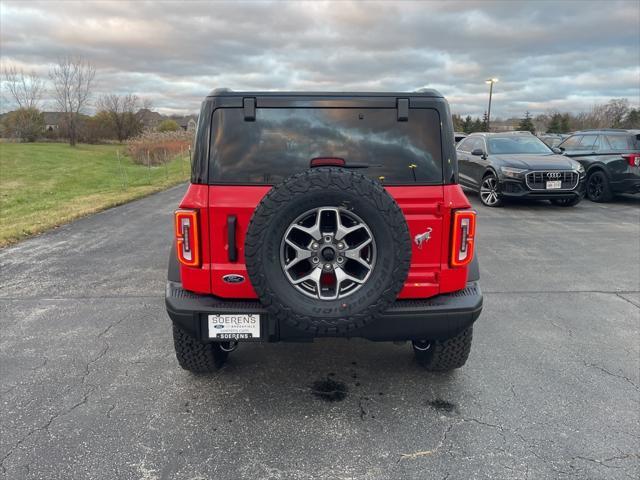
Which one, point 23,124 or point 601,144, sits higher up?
point 23,124

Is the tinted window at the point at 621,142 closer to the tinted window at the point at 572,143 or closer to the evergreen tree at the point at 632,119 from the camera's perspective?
the tinted window at the point at 572,143

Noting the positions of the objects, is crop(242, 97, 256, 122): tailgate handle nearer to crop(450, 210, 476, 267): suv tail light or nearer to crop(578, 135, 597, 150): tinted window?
crop(450, 210, 476, 267): suv tail light

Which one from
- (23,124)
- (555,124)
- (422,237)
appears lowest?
(422,237)

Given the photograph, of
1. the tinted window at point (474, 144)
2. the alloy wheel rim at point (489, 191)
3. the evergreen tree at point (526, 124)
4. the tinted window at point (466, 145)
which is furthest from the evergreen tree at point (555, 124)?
the alloy wheel rim at point (489, 191)

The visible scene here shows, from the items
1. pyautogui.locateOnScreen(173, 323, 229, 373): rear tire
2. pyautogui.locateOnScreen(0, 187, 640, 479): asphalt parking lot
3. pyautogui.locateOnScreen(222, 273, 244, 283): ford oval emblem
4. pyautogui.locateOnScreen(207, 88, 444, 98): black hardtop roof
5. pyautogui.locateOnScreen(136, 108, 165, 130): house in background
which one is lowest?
pyautogui.locateOnScreen(0, 187, 640, 479): asphalt parking lot

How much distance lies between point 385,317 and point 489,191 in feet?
29.1

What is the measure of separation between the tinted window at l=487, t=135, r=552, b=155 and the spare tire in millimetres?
9363

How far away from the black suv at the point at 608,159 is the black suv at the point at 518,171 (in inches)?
38.9

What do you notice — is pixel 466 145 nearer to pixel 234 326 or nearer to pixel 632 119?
pixel 234 326

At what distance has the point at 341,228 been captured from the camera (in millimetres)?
2406

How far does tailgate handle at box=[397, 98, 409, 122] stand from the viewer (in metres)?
2.73

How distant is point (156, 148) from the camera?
3131 cm

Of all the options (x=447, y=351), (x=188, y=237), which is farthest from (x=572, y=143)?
(x=188, y=237)

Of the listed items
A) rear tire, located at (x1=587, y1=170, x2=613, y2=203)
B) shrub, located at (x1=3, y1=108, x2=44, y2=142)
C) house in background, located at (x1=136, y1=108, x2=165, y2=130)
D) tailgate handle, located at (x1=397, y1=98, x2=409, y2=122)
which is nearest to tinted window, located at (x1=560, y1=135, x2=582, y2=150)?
rear tire, located at (x1=587, y1=170, x2=613, y2=203)
